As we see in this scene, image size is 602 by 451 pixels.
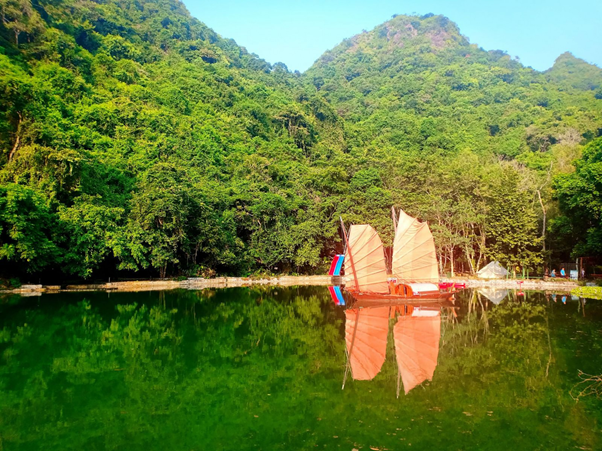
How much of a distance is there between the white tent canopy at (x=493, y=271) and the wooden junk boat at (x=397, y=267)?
12.4 m

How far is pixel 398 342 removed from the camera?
12.0 m

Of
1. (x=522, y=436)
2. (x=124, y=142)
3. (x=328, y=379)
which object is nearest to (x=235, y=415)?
(x=328, y=379)

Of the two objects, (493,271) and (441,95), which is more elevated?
(441,95)

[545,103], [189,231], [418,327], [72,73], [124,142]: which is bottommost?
[418,327]

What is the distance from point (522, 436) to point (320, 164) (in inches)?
1773

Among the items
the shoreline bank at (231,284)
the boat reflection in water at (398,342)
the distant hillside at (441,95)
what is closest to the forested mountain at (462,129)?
the distant hillside at (441,95)

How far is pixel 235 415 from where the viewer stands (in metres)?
6.90

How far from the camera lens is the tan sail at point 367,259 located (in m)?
21.8

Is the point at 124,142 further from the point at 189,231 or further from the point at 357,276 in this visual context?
the point at 357,276

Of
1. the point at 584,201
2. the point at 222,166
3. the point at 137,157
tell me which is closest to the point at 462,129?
the point at 222,166

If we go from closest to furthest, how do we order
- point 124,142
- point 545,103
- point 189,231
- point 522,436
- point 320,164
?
point 522,436 → point 189,231 → point 124,142 → point 320,164 → point 545,103

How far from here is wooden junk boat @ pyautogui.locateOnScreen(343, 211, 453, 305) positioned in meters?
21.3

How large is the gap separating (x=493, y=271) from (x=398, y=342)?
24415 mm

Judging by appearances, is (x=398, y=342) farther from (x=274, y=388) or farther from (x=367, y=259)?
(x=367, y=259)
